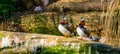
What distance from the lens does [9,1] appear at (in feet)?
51.1

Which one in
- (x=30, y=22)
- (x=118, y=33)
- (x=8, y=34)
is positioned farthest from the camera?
(x=30, y=22)

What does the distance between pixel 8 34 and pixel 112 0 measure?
2.39 metres

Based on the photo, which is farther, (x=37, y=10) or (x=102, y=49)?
(x=37, y=10)

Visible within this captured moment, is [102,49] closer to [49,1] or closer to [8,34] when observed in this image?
[8,34]

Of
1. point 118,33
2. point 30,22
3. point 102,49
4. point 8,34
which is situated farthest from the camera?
point 30,22

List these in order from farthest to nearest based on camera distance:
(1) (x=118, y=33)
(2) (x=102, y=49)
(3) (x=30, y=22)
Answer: (3) (x=30, y=22), (1) (x=118, y=33), (2) (x=102, y=49)

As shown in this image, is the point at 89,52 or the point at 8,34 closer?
the point at 89,52

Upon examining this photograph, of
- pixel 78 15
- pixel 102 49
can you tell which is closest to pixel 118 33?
pixel 102 49

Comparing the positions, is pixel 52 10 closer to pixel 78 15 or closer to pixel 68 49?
pixel 78 15

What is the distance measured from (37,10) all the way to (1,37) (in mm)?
4807

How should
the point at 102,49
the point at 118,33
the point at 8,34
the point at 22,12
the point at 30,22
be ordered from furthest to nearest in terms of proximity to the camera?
the point at 22,12, the point at 30,22, the point at 118,33, the point at 8,34, the point at 102,49

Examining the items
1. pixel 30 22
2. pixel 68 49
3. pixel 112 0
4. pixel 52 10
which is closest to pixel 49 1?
pixel 52 10

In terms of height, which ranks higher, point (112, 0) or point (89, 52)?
point (112, 0)

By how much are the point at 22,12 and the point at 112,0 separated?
4622 millimetres
